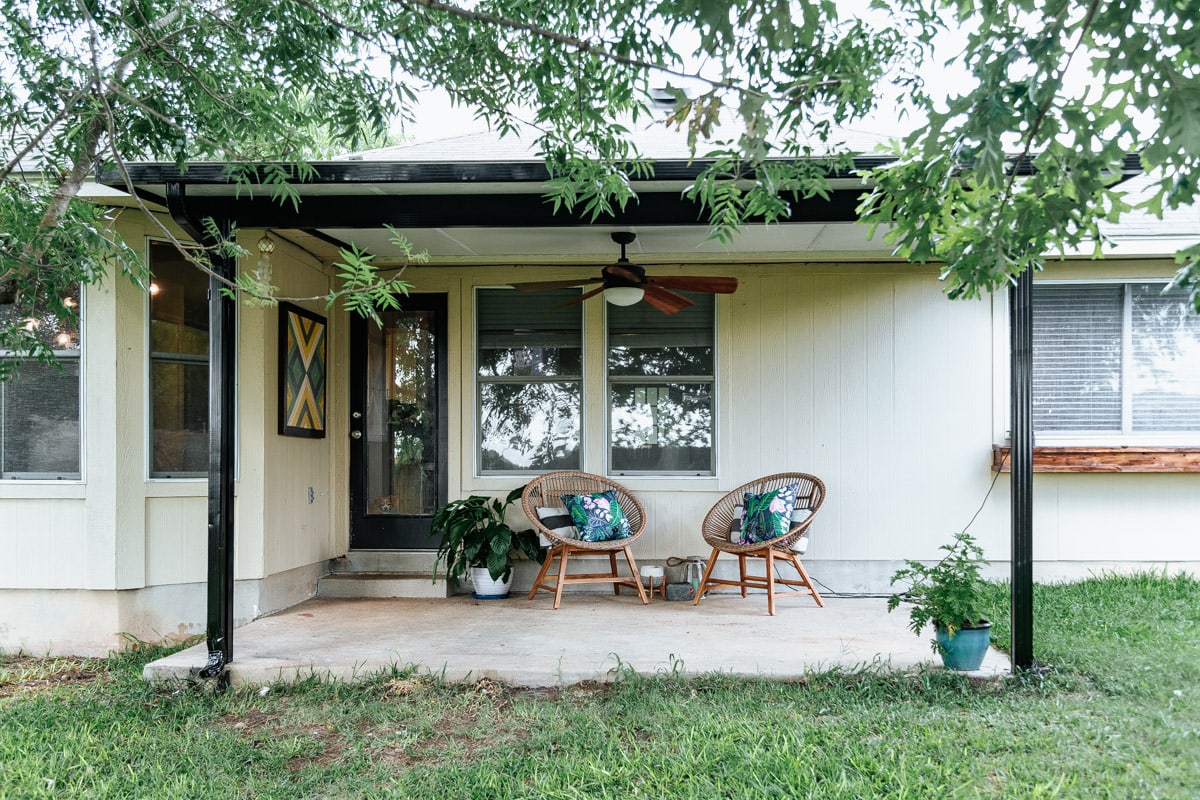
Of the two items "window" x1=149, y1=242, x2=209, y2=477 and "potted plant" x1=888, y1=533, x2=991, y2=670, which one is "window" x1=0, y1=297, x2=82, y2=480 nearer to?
"window" x1=149, y1=242, x2=209, y2=477

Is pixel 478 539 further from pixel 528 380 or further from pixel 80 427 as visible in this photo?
pixel 80 427

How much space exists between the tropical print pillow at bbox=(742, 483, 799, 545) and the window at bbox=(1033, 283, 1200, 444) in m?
1.89

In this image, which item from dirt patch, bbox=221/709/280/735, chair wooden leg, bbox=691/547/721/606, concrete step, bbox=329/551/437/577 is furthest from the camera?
concrete step, bbox=329/551/437/577

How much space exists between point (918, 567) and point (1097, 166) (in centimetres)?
224

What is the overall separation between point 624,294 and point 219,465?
2.20m

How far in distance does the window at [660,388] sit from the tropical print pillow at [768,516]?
68cm

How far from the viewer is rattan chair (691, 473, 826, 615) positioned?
473 cm

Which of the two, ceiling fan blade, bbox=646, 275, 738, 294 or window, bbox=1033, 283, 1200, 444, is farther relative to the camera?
window, bbox=1033, 283, 1200, 444

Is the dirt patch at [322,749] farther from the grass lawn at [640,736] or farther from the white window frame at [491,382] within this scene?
the white window frame at [491,382]

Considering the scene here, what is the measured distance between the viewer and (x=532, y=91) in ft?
A: 10.1

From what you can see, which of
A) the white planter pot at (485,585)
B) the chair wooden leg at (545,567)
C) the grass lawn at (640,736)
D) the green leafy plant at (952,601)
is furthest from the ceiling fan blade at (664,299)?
the grass lawn at (640,736)

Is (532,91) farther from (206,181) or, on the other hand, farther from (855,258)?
(855,258)

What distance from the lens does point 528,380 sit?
5703 millimetres

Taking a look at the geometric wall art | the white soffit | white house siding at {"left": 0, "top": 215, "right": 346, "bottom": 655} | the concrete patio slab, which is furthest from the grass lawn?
the white soffit
